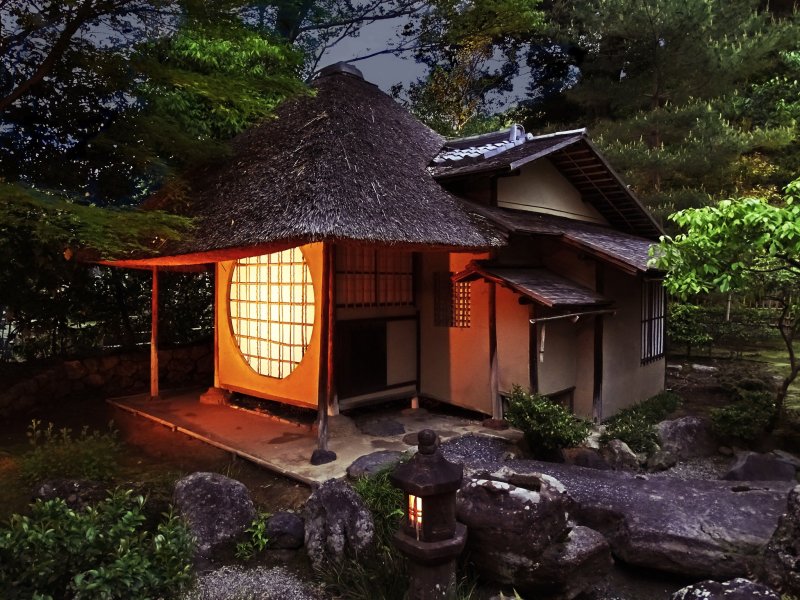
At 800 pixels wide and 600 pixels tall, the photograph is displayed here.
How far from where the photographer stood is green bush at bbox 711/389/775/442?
777 centimetres

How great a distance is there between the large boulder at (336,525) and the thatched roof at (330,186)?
8.76 ft

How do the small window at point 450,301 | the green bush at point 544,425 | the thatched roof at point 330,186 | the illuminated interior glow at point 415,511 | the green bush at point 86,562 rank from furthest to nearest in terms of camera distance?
the small window at point 450,301 < the green bush at point 544,425 < the thatched roof at point 330,186 < the illuminated interior glow at point 415,511 < the green bush at point 86,562

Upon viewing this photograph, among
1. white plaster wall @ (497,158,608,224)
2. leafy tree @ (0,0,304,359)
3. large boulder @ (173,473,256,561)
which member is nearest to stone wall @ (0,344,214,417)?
leafy tree @ (0,0,304,359)

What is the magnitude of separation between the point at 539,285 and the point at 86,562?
21.4 ft

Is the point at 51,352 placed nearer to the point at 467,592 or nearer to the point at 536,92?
the point at 467,592

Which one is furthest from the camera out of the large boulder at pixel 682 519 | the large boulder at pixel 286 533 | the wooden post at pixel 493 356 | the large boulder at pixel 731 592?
the wooden post at pixel 493 356

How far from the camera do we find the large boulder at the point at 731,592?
10.2 feet

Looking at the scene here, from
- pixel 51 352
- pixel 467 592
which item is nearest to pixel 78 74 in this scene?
pixel 51 352

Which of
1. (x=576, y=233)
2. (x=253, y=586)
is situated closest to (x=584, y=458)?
(x=576, y=233)

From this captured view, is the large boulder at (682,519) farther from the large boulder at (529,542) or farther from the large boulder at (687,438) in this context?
the large boulder at (687,438)

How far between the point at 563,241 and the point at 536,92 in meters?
16.1

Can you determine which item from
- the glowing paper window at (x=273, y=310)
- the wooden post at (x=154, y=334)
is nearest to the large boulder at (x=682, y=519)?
the glowing paper window at (x=273, y=310)

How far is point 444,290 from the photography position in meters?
8.95

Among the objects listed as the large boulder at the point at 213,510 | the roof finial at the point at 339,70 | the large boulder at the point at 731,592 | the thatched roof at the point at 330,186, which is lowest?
the large boulder at the point at 213,510
